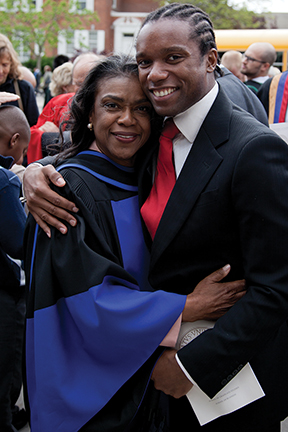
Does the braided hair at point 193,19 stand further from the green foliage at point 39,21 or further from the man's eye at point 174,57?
the green foliage at point 39,21

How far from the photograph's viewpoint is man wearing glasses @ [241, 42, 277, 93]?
5633 mm

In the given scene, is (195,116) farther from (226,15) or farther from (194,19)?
(226,15)

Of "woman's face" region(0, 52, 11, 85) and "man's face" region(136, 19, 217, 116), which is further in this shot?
"woman's face" region(0, 52, 11, 85)

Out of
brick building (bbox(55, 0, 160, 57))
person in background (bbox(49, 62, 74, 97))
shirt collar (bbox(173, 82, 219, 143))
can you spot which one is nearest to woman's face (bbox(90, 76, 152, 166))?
shirt collar (bbox(173, 82, 219, 143))

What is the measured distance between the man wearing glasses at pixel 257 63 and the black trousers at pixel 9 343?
455 cm

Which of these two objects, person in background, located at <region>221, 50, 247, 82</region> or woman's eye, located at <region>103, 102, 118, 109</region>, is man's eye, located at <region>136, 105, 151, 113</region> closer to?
woman's eye, located at <region>103, 102, 118, 109</region>

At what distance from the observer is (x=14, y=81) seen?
4.05 meters

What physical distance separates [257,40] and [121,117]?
38.4 feet

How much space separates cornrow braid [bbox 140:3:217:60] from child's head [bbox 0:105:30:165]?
1096 mm

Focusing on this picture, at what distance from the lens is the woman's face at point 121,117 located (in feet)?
5.52

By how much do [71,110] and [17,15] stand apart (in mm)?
32003

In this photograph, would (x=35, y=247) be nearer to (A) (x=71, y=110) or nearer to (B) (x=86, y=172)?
(B) (x=86, y=172)

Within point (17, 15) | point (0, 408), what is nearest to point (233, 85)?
point (0, 408)

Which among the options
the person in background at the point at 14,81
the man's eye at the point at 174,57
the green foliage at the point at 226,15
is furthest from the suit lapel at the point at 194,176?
the green foliage at the point at 226,15
